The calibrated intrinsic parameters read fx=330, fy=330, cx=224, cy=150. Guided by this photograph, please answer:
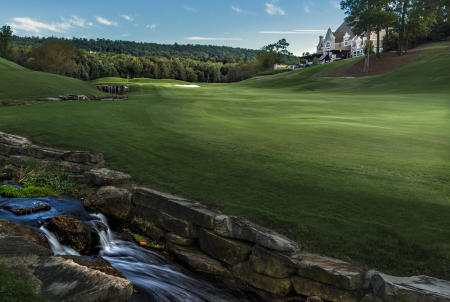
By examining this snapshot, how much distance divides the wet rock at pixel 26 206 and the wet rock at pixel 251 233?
5967 millimetres

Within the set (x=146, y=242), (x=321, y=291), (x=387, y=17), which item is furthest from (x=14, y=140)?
(x=387, y=17)

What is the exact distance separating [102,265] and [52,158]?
7.92 metres

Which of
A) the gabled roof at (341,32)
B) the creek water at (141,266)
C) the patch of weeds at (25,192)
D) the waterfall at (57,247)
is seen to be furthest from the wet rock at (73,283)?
the gabled roof at (341,32)

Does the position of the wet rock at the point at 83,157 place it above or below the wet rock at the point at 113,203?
above

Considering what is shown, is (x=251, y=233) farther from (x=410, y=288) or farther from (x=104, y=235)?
(x=104, y=235)

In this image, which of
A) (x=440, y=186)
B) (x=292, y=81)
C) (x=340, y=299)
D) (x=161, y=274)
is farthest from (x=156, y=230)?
(x=292, y=81)

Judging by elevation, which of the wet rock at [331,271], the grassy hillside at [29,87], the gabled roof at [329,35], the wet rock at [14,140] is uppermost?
the gabled roof at [329,35]

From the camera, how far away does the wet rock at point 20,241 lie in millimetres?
6836

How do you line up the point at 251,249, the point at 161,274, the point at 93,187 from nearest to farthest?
the point at 251,249 → the point at 161,274 → the point at 93,187

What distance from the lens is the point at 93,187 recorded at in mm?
12180

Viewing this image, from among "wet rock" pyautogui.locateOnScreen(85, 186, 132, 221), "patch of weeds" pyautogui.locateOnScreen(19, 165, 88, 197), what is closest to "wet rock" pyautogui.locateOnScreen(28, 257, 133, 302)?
"wet rock" pyautogui.locateOnScreen(85, 186, 132, 221)

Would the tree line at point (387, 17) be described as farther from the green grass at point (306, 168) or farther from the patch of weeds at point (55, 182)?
the patch of weeds at point (55, 182)

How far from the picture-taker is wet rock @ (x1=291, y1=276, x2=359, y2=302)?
680 centimetres

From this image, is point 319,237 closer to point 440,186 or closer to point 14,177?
point 440,186
